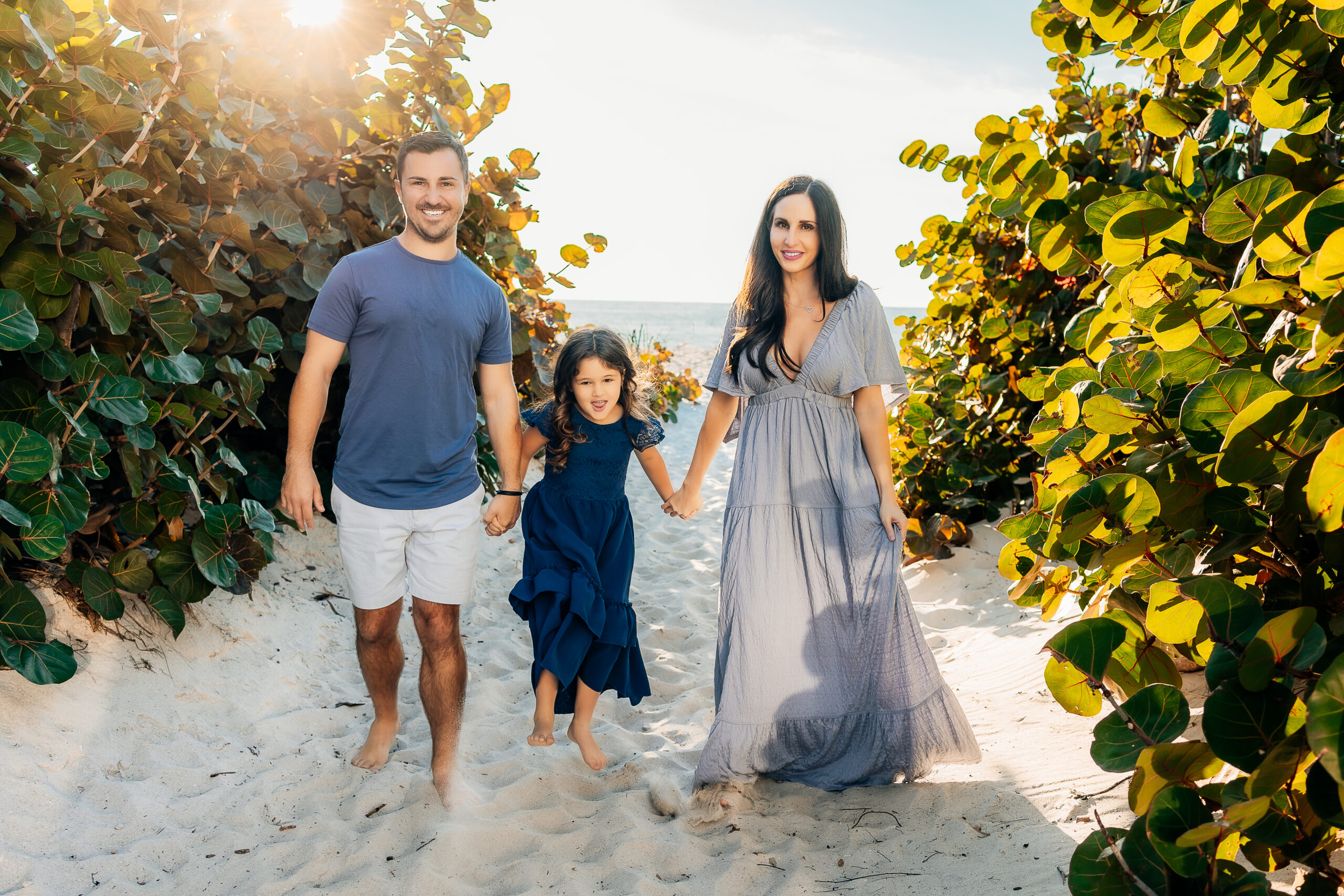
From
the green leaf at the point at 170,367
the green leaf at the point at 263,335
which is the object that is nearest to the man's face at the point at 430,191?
the green leaf at the point at 263,335

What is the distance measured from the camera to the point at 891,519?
8.04ft

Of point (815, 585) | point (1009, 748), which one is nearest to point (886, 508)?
point (815, 585)

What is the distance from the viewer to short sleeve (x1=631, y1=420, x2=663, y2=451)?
2768 mm

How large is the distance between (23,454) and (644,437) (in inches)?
67.2

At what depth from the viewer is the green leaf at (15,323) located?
1849 millimetres

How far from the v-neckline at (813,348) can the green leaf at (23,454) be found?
197cm

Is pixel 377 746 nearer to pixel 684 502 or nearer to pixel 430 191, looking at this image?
pixel 684 502

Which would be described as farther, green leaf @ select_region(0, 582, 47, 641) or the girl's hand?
the girl's hand

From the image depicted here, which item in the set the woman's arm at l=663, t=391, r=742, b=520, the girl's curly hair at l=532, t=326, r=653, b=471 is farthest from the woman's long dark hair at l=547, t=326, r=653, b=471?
the woman's arm at l=663, t=391, r=742, b=520

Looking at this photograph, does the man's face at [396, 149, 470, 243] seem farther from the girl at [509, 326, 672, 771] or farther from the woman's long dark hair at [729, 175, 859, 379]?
the woman's long dark hair at [729, 175, 859, 379]

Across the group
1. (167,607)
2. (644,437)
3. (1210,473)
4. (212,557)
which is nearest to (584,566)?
(644,437)

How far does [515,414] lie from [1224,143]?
228 cm

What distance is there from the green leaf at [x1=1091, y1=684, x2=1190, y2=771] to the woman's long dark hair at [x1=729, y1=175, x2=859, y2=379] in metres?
1.58

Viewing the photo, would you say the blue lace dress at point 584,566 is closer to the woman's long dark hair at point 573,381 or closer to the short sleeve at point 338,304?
the woman's long dark hair at point 573,381
